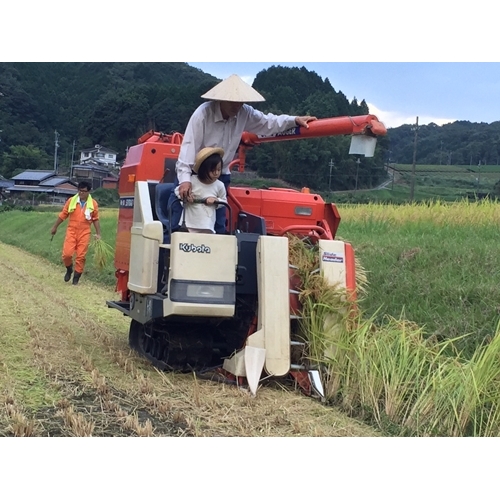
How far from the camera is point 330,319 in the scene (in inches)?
182

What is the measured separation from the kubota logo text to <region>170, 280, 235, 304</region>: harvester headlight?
0.21 meters

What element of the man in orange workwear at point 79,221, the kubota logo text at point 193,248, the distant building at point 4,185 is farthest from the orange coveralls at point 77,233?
the distant building at point 4,185

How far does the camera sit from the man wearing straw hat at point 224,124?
491 centimetres

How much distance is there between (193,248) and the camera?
4.45 m

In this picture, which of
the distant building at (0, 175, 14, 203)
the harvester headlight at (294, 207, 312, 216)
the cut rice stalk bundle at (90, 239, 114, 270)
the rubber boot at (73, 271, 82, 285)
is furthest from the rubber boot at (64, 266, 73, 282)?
the distant building at (0, 175, 14, 203)

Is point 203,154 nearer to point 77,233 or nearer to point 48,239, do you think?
point 77,233

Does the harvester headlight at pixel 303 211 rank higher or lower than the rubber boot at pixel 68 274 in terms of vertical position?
higher

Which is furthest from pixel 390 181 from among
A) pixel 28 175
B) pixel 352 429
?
pixel 28 175

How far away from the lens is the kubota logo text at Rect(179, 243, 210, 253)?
174 inches

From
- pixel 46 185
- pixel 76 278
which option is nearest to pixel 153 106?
pixel 76 278

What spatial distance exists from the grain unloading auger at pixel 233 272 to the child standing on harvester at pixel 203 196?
0.73 ft

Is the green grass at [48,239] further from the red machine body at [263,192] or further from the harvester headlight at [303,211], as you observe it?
the harvester headlight at [303,211]

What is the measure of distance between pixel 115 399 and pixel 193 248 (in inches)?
43.5
